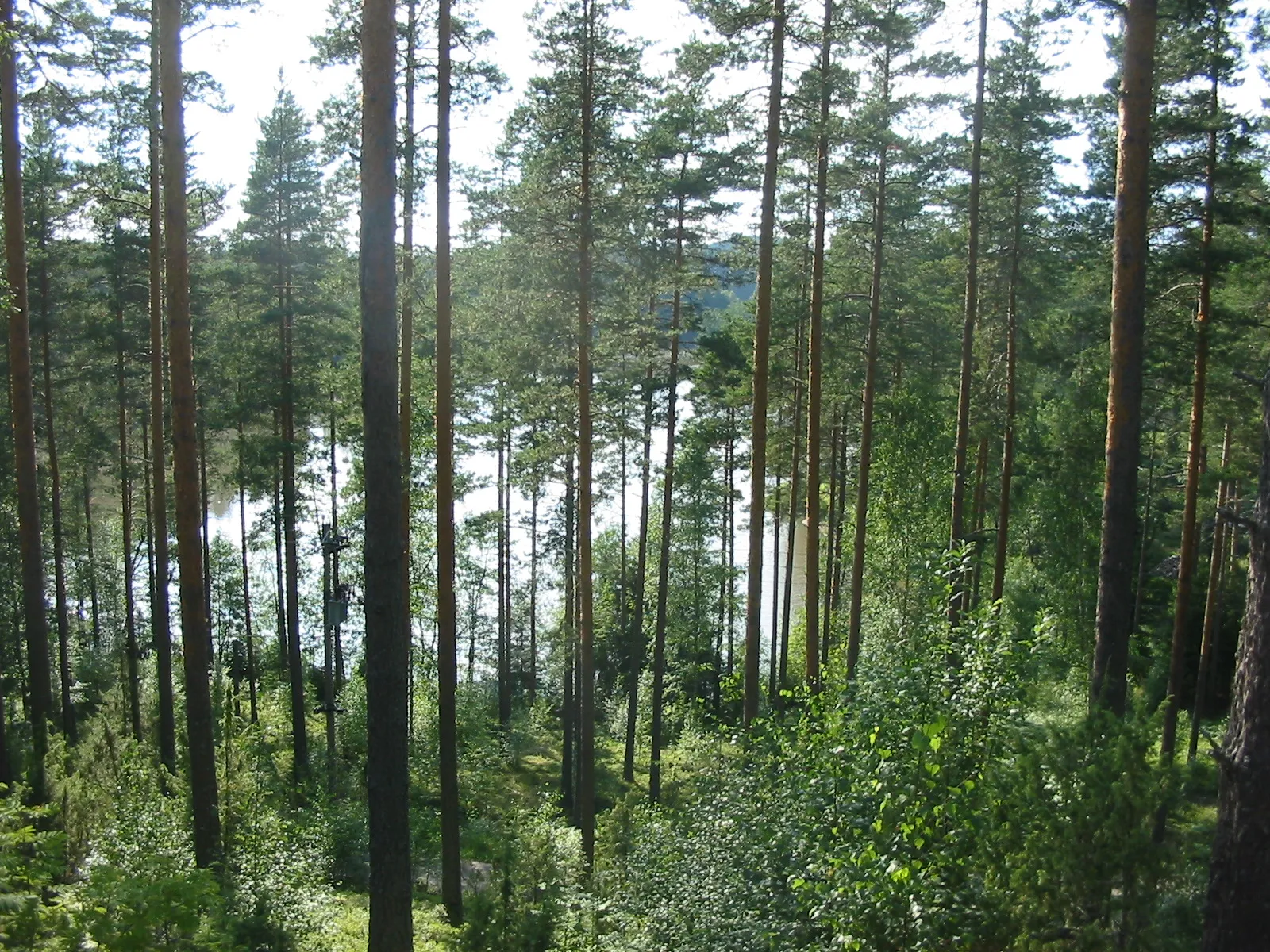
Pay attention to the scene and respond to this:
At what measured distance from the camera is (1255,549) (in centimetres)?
471

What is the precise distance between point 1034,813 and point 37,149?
786 inches

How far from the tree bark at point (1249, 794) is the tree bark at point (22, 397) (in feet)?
37.5

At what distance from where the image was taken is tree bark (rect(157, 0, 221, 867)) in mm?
8836

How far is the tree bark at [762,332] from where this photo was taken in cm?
1209

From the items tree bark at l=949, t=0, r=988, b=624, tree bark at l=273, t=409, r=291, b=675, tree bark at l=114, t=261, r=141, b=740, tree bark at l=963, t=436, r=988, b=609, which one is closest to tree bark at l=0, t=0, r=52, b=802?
tree bark at l=273, t=409, r=291, b=675

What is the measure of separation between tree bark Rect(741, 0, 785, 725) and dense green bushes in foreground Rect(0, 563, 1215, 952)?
1.56 metres

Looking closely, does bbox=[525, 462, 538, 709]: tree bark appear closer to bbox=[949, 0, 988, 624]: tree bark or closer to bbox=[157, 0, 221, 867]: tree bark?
bbox=[949, 0, 988, 624]: tree bark

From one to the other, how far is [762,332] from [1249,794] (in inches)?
351

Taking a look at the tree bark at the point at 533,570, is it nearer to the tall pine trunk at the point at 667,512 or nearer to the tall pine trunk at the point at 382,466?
the tall pine trunk at the point at 667,512

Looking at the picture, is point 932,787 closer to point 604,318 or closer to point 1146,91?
point 1146,91

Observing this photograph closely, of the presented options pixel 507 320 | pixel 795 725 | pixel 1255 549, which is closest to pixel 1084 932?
pixel 1255 549

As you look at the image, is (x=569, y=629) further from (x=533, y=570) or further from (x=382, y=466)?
(x=382, y=466)

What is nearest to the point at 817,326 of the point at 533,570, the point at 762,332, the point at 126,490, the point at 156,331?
the point at 762,332

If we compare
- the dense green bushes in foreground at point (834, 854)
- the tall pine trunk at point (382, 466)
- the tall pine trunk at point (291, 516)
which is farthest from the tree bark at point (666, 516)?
the tall pine trunk at point (382, 466)
